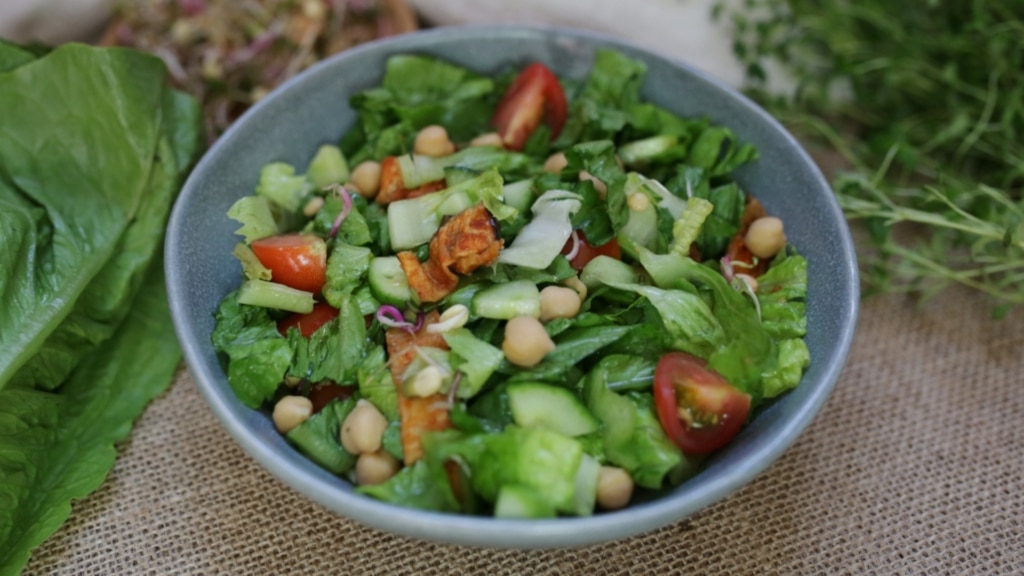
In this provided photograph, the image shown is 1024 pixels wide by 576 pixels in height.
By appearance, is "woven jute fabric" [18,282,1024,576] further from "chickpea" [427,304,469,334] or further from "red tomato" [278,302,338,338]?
"chickpea" [427,304,469,334]

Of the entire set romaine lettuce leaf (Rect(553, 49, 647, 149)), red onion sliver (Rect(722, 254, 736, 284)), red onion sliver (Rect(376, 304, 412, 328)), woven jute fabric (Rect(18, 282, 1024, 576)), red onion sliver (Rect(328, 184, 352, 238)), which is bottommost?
woven jute fabric (Rect(18, 282, 1024, 576))

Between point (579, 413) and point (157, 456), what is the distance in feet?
4.57

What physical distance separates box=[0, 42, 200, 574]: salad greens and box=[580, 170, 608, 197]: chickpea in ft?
4.67

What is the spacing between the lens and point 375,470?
2.10m

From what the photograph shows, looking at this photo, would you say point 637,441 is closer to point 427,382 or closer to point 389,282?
point 427,382

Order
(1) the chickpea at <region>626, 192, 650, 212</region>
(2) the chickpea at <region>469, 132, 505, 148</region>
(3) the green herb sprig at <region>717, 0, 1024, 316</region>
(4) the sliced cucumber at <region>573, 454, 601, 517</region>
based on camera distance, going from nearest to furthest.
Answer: (4) the sliced cucumber at <region>573, 454, 601, 517</region> < (1) the chickpea at <region>626, 192, 650, 212</region> < (2) the chickpea at <region>469, 132, 505, 148</region> < (3) the green herb sprig at <region>717, 0, 1024, 316</region>

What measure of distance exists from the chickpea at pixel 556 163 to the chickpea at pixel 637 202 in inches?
10.5

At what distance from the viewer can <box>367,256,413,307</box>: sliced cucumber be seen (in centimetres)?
239

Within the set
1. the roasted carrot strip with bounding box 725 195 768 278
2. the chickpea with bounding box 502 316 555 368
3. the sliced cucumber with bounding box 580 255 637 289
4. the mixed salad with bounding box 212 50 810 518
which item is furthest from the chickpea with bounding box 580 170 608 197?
the chickpea with bounding box 502 316 555 368

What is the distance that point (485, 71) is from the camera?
316cm

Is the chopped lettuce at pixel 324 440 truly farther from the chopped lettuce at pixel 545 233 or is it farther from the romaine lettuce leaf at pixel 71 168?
the romaine lettuce leaf at pixel 71 168

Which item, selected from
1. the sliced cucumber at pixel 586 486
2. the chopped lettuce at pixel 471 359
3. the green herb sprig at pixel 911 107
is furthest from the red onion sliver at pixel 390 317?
the green herb sprig at pixel 911 107

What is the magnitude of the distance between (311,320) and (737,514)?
1366 mm

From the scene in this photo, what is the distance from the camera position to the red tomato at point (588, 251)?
252 centimetres
